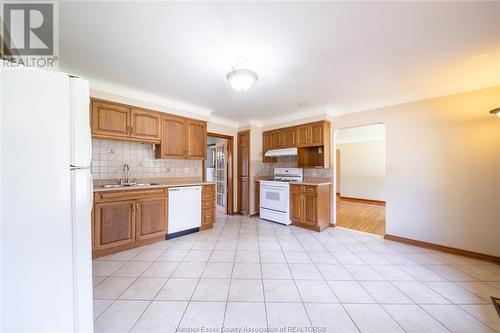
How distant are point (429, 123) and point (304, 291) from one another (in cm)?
309

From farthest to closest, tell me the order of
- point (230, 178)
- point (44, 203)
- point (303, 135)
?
point (230, 178) → point (303, 135) → point (44, 203)

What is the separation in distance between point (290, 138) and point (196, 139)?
6.81ft

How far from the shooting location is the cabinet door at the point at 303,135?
405cm

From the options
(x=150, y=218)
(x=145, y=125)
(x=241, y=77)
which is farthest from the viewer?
(x=145, y=125)

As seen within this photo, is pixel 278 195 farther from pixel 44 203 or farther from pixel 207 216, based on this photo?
pixel 44 203

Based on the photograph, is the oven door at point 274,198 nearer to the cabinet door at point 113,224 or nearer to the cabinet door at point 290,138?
the cabinet door at point 290,138

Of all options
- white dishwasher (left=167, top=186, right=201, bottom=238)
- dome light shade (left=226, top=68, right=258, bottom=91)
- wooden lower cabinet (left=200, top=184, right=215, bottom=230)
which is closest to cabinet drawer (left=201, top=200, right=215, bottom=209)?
wooden lower cabinet (left=200, top=184, right=215, bottom=230)

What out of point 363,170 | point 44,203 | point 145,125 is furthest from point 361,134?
point 44,203

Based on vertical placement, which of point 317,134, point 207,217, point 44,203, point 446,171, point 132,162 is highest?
point 317,134

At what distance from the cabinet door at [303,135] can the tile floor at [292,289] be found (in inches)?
81.3

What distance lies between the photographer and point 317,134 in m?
3.91

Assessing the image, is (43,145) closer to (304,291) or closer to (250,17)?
(250,17)

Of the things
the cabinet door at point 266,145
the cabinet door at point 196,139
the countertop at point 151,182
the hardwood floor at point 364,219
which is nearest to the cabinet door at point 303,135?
the cabinet door at point 266,145

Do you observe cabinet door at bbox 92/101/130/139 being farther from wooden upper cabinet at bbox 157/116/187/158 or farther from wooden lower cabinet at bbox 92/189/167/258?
wooden lower cabinet at bbox 92/189/167/258
